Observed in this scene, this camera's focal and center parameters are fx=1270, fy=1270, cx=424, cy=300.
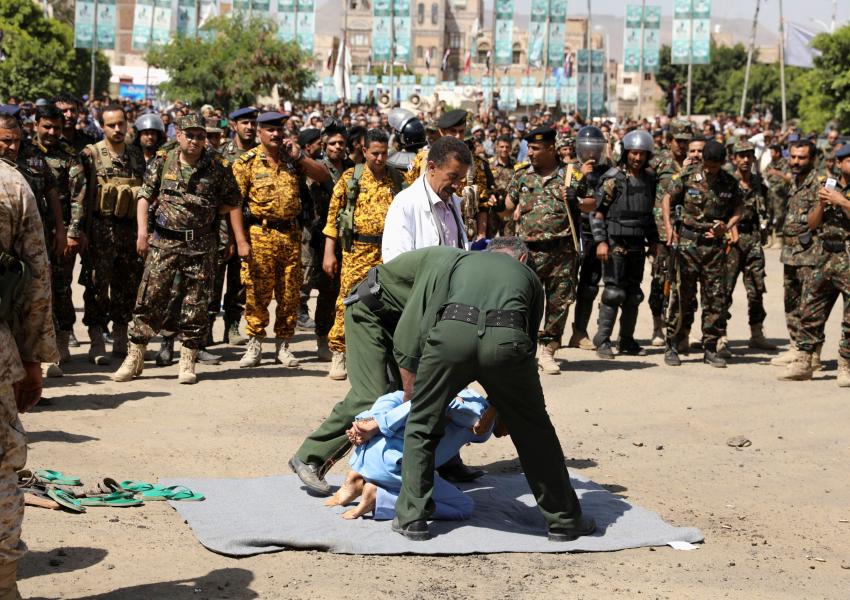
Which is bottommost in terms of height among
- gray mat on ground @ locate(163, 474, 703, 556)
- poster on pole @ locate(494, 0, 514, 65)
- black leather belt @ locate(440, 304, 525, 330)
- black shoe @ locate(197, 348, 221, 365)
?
gray mat on ground @ locate(163, 474, 703, 556)

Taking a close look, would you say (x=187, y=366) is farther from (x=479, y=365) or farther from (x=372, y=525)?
(x=479, y=365)

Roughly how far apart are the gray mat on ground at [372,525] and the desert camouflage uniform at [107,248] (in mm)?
4127

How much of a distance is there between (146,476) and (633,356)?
656 centimetres

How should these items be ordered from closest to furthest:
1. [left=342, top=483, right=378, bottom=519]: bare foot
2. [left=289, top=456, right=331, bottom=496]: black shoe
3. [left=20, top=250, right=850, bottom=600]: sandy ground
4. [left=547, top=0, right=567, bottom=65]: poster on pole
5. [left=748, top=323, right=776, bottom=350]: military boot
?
[left=20, top=250, right=850, bottom=600]: sandy ground
[left=342, top=483, right=378, bottom=519]: bare foot
[left=289, top=456, right=331, bottom=496]: black shoe
[left=748, top=323, right=776, bottom=350]: military boot
[left=547, top=0, right=567, bottom=65]: poster on pole

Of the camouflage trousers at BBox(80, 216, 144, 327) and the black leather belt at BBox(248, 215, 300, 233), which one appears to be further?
the camouflage trousers at BBox(80, 216, 144, 327)

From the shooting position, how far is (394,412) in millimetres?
6645

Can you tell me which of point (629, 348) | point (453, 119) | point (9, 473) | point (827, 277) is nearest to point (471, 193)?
point (453, 119)

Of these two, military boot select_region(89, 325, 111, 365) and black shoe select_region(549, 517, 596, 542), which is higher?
military boot select_region(89, 325, 111, 365)

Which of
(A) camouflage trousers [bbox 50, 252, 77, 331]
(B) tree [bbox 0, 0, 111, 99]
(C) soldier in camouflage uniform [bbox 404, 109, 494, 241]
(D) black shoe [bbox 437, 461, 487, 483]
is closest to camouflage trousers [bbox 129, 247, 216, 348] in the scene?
(A) camouflage trousers [bbox 50, 252, 77, 331]

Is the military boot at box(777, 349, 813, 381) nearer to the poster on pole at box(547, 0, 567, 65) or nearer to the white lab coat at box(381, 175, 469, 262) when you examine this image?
the white lab coat at box(381, 175, 469, 262)

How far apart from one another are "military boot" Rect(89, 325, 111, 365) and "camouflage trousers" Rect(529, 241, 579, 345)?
13.0ft

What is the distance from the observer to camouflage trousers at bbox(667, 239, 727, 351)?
12164mm

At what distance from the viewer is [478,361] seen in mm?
6117

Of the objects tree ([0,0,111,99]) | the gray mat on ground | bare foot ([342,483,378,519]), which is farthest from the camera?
tree ([0,0,111,99])
